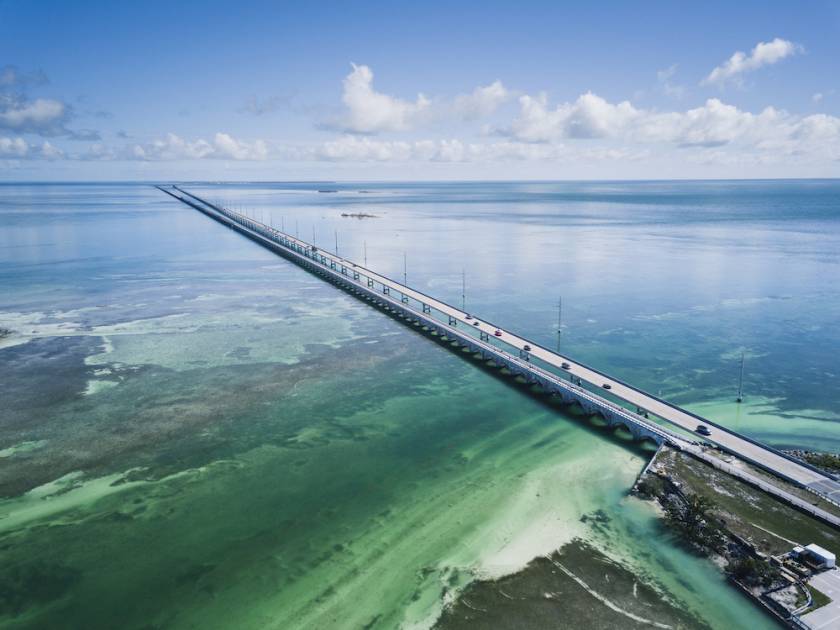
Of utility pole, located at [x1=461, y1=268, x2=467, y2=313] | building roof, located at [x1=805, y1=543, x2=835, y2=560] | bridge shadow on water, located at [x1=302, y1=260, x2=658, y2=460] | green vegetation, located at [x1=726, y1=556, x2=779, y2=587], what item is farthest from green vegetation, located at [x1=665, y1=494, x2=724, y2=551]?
utility pole, located at [x1=461, y1=268, x2=467, y2=313]

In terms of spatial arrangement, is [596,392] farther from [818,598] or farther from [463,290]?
[463,290]

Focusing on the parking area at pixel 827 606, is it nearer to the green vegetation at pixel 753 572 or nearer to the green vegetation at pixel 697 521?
the green vegetation at pixel 753 572

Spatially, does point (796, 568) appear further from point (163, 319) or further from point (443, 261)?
point (443, 261)


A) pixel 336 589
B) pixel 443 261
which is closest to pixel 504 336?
pixel 336 589

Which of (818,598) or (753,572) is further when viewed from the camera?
(753,572)

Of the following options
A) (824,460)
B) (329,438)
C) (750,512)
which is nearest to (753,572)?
(750,512)
